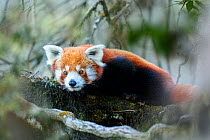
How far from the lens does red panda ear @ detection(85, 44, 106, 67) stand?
2059mm

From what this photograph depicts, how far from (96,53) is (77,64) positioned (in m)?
0.17

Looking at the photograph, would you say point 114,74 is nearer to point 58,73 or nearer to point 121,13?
point 58,73

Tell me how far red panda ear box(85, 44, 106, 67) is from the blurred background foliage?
394 millimetres

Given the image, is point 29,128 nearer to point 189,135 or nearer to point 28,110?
point 28,110

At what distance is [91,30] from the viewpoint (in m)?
2.58

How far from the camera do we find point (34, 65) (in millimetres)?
2414

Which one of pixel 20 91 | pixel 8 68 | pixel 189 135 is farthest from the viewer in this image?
pixel 8 68

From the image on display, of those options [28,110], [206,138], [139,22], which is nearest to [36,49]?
[28,110]

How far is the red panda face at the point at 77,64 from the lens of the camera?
77.7 inches

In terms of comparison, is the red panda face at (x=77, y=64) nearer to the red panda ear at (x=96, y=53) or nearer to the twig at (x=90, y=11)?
the red panda ear at (x=96, y=53)

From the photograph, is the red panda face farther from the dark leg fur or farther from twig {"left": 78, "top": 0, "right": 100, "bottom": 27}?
twig {"left": 78, "top": 0, "right": 100, "bottom": 27}

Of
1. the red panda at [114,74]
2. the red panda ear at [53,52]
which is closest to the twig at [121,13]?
the red panda at [114,74]

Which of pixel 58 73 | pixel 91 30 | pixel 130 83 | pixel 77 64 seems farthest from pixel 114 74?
pixel 91 30

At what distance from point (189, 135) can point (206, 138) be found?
1.39 ft
